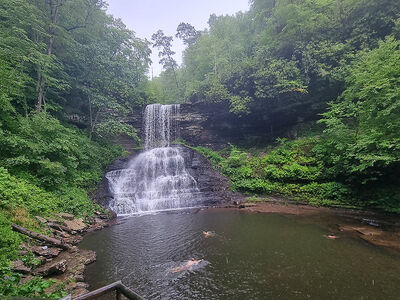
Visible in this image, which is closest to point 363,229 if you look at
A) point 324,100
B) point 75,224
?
point 75,224

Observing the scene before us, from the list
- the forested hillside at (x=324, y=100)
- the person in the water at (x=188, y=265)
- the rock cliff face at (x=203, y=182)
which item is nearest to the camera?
the person in the water at (x=188, y=265)

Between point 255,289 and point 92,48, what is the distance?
766 inches

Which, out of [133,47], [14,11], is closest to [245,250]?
[14,11]

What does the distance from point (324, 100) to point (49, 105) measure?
71.3ft

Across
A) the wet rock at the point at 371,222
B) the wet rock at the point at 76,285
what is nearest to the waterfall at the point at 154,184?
the wet rock at the point at 76,285

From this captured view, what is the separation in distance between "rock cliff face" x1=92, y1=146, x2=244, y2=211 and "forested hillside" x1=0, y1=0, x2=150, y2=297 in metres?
0.91

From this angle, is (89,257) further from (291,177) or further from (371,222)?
(291,177)

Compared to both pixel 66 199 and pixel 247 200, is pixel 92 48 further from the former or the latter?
pixel 247 200

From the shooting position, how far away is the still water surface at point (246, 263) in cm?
481

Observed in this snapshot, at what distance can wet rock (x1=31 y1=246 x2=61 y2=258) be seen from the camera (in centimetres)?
604

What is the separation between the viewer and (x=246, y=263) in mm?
6102

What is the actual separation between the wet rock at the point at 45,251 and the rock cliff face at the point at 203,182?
286 inches

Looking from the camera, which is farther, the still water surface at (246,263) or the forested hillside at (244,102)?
the forested hillside at (244,102)

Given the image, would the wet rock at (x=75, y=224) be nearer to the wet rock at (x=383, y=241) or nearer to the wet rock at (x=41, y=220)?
the wet rock at (x=41, y=220)
